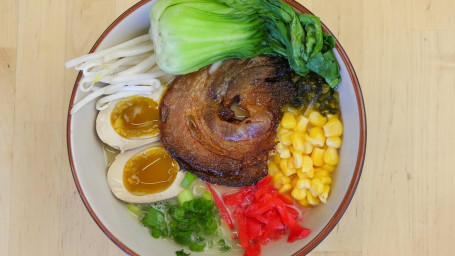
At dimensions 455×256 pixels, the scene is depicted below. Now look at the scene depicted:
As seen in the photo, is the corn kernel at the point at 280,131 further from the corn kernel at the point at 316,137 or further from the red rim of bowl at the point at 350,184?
the red rim of bowl at the point at 350,184

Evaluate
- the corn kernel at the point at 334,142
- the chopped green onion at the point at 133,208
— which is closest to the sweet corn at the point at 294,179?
the corn kernel at the point at 334,142

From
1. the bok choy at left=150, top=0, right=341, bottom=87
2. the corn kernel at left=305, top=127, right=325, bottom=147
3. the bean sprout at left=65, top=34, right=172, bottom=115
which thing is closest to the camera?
the bok choy at left=150, top=0, right=341, bottom=87

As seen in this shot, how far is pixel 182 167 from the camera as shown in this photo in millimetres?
2268

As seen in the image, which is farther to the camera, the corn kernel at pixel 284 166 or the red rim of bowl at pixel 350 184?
the corn kernel at pixel 284 166

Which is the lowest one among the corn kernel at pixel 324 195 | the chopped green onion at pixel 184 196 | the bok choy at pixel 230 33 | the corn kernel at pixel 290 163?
the chopped green onion at pixel 184 196

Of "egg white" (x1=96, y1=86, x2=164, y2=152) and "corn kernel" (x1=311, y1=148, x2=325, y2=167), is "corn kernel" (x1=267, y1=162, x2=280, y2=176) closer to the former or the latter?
"corn kernel" (x1=311, y1=148, x2=325, y2=167)

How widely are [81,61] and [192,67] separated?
0.47 meters

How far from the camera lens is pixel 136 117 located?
225cm

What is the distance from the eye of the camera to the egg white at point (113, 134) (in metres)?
2.19

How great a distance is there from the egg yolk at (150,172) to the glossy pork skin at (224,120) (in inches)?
2.1

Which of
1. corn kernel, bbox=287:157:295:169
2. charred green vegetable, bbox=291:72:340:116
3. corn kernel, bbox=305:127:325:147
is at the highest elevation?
charred green vegetable, bbox=291:72:340:116

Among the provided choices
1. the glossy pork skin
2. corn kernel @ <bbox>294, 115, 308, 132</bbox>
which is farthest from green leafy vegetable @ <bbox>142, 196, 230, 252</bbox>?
corn kernel @ <bbox>294, 115, 308, 132</bbox>

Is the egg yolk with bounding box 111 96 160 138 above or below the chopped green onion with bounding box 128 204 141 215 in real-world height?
above

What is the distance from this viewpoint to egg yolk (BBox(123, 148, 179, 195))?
7.32ft
